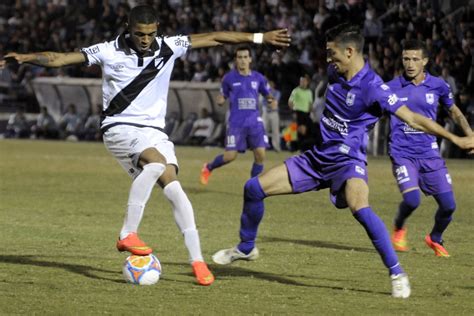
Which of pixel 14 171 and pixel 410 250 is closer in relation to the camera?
pixel 410 250

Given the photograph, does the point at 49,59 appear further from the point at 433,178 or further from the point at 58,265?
the point at 433,178

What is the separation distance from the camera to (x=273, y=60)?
105 ft

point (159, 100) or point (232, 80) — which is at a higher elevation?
point (159, 100)

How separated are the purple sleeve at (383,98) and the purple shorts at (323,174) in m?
0.56

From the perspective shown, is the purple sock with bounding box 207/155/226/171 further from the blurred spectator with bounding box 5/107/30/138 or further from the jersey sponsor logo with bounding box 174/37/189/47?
the blurred spectator with bounding box 5/107/30/138

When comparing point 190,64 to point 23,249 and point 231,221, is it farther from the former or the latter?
point 23,249

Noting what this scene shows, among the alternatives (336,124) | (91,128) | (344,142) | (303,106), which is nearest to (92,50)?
(336,124)

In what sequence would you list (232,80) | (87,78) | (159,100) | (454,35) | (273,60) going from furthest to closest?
1. (87,78)
2. (273,60)
3. (454,35)
4. (232,80)
5. (159,100)

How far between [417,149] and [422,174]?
0.28 meters

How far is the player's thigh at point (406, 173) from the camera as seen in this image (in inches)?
456

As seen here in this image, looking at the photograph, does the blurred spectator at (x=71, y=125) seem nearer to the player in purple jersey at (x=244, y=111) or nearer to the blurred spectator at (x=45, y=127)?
the blurred spectator at (x=45, y=127)

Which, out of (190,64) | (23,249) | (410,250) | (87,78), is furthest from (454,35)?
(23,249)

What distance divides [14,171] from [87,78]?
609 inches

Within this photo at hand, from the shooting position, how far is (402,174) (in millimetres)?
11656
